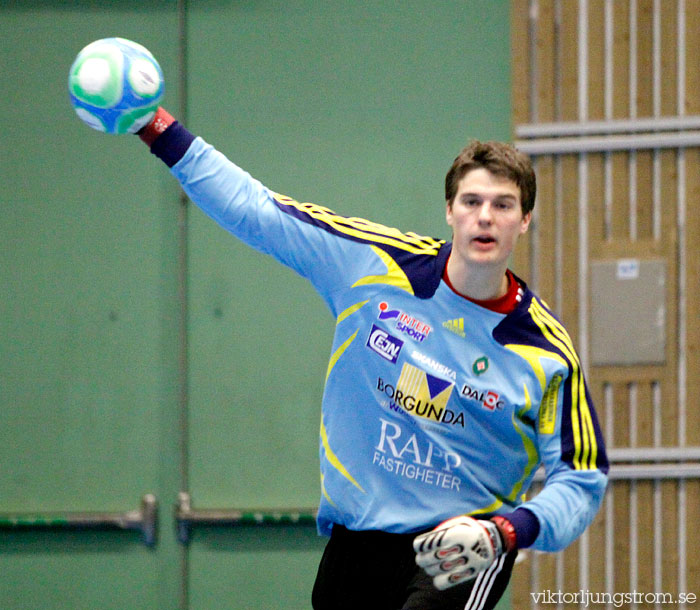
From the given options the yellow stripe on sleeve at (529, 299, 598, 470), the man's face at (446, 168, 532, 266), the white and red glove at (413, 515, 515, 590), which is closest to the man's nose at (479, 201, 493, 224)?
the man's face at (446, 168, 532, 266)

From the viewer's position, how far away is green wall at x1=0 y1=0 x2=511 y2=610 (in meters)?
5.96

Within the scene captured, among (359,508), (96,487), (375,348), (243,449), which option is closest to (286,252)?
(375,348)

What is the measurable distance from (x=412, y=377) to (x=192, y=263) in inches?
124

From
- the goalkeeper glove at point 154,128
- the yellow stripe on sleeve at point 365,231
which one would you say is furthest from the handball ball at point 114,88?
the yellow stripe on sleeve at point 365,231

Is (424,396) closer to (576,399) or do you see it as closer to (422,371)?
(422,371)

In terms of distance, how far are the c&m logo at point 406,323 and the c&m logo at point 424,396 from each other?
111mm

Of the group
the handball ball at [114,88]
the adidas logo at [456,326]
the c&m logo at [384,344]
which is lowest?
the c&m logo at [384,344]

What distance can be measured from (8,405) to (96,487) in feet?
2.63

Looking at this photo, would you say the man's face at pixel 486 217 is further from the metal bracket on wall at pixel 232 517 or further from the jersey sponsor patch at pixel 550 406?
the metal bracket on wall at pixel 232 517

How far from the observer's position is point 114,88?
116 inches

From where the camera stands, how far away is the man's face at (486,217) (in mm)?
3074

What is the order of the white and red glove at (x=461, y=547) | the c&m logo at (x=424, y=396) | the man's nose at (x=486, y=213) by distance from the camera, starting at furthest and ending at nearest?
the c&m logo at (x=424, y=396) → the man's nose at (x=486, y=213) → the white and red glove at (x=461, y=547)

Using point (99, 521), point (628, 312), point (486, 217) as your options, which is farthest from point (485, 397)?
point (99, 521)

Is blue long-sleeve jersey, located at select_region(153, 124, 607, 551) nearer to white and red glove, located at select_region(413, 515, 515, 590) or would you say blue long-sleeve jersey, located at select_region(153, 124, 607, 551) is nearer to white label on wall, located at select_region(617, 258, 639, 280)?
white and red glove, located at select_region(413, 515, 515, 590)
